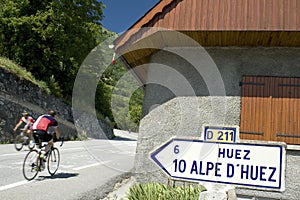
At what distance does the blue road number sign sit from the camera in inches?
139

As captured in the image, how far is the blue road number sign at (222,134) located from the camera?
353 cm

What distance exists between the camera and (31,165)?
7992mm

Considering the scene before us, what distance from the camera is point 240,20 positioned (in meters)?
5.91

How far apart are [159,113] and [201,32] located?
1.93 m

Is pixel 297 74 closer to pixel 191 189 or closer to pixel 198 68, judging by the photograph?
pixel 198 68

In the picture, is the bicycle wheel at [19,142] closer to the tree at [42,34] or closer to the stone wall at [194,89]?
the stone wall at [194,89]

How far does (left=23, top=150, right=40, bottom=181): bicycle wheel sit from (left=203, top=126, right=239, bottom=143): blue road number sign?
5766mm

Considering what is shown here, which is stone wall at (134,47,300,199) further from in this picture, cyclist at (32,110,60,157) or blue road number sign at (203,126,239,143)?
cyclist at (32,110,60,157)

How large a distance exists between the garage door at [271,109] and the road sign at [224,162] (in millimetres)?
2773

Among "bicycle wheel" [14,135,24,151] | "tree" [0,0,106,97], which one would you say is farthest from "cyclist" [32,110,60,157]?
"tree" [0,0,106,97]

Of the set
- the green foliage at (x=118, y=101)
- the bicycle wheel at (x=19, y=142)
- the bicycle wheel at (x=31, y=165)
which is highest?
the green foliage at (x=118, y=101)

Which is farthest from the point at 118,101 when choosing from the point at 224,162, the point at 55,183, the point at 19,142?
the point at 224,162

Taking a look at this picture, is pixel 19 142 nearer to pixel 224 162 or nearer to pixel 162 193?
Result: pixel 162 193

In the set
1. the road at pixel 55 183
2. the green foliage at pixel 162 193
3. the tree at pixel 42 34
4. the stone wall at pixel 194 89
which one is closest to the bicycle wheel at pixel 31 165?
the road at pixel 55 183
